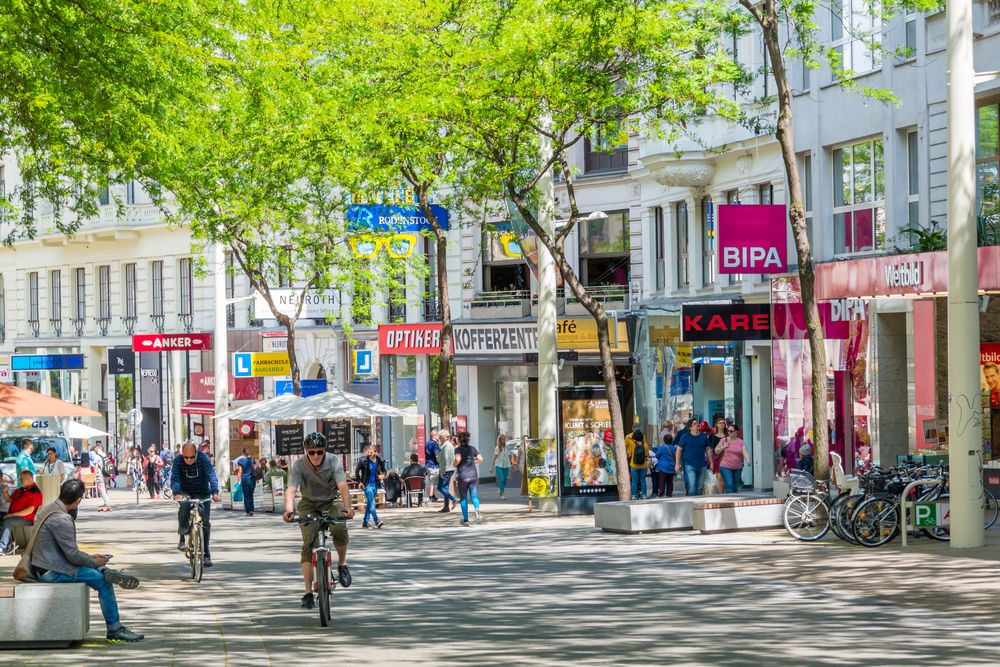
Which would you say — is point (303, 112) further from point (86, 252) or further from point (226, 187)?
point (86, 252)

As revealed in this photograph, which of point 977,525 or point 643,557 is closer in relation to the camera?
point 977,525

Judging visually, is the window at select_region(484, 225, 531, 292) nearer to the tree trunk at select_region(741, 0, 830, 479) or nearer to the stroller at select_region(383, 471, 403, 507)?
the stroller at select_region(383, 471, 403, 507)

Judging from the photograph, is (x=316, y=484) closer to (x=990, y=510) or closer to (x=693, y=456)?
(x=990, y=510)

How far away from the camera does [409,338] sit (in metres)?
46.8

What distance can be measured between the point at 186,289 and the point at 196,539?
39.8 meters

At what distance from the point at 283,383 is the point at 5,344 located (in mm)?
30041

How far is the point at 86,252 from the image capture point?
64312 mm

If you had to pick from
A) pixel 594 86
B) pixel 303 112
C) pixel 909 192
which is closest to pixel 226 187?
pixel 303 112

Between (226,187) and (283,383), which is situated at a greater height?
(226,187)

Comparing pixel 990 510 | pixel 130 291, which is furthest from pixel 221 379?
pixel 990 510

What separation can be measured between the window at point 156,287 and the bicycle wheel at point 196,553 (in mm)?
40949

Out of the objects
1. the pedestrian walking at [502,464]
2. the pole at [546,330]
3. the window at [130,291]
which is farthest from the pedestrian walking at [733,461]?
the window at [130,291]

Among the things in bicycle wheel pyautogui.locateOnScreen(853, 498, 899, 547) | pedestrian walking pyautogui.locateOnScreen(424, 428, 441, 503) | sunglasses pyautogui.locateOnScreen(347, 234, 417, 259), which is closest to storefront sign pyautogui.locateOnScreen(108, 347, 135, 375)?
sunglasses pyautogui.locateOnScreen(347, 234, 417, 259)

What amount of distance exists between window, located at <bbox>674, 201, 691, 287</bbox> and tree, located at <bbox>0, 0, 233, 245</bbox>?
2015 cm
